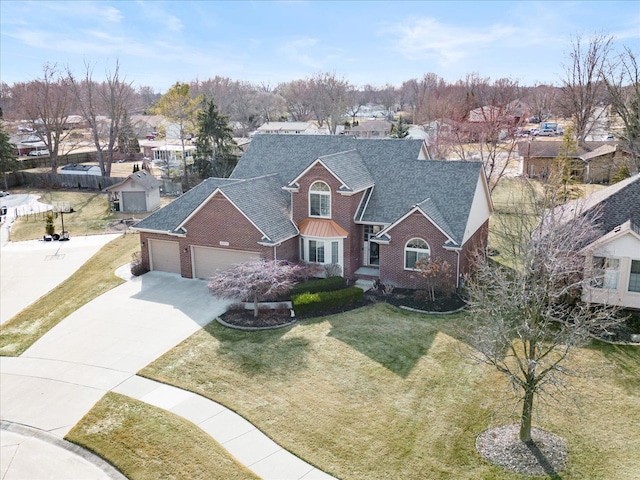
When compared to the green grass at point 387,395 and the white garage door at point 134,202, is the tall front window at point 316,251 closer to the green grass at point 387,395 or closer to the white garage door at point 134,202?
the green grass at point 387,395

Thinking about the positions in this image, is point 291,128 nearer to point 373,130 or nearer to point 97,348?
point 373,130

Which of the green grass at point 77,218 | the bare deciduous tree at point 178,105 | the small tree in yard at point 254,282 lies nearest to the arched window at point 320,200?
the small tree in yard at point 254,282

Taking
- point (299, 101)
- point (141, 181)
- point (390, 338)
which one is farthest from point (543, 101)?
point (390, 338)

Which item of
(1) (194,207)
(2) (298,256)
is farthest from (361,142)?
(1) (194,207)

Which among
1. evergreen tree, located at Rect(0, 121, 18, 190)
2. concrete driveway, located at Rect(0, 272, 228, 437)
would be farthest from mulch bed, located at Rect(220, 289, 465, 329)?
evergreen tree, located at Rect(0, 121, 18, 190)

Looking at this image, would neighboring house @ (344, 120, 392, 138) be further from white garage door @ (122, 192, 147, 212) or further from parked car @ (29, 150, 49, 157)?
white garage door @ (122, 192, 147, 212)
